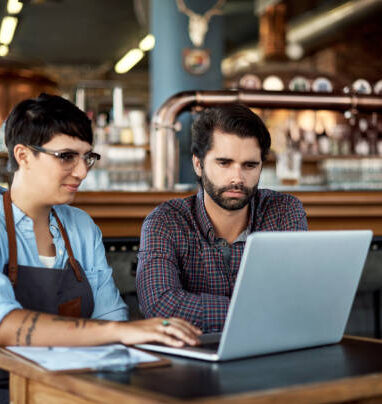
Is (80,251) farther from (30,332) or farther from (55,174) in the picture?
(30,332)

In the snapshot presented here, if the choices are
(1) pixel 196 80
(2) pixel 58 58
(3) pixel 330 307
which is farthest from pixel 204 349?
(2) pixel 58 58

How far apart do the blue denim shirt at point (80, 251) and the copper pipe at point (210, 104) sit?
1341 millimetres

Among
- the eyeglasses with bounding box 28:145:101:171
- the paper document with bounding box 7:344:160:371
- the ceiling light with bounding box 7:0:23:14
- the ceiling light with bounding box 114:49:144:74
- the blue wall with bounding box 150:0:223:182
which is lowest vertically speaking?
the paper document with bounding box 7:344:160:371

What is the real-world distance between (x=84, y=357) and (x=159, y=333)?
18 cm

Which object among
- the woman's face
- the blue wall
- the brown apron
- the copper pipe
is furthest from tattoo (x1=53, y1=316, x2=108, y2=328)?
the blue wall

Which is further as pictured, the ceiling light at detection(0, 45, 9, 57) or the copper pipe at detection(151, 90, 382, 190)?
the ceiling light at detection(0, 45, 9, 57)

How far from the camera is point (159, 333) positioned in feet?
4.56

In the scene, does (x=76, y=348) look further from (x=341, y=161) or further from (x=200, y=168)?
(x=341, y=161)

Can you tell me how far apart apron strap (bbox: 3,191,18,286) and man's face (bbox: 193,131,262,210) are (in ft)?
2.05

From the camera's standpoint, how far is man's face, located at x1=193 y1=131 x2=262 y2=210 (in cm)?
208

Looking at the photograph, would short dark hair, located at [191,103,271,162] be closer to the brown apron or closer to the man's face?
the man's face

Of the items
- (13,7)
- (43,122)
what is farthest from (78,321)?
(13,7)

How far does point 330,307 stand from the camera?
4.68 ft

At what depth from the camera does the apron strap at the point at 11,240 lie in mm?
1703
